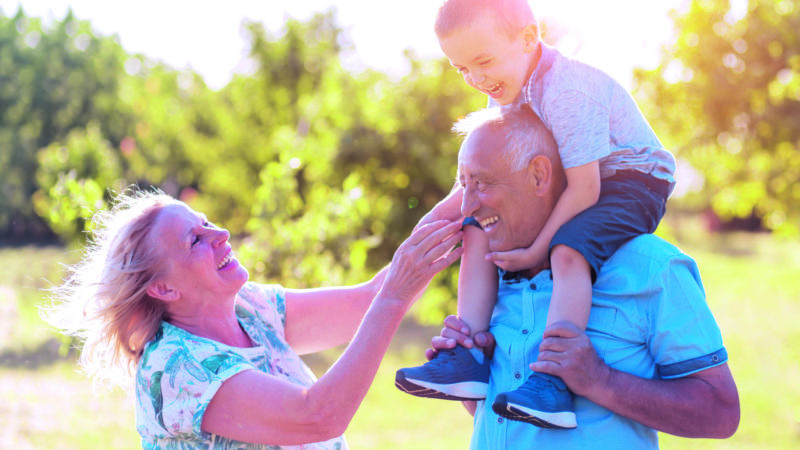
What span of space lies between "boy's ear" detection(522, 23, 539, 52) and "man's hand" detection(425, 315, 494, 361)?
93cm

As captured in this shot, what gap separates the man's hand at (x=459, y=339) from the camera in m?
2.09

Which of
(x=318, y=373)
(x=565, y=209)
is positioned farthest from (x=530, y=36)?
(x=318, y=373)

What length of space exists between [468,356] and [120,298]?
1208 millimetres

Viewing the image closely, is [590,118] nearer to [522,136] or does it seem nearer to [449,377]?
[522,136]

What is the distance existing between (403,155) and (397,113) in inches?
24.6

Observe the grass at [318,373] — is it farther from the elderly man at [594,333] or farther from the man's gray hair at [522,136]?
the man's gray hair at [522,136]

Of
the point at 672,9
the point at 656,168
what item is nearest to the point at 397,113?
the point at 672,9

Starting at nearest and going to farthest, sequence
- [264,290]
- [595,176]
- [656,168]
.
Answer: [595,176]
[656,168]
[264,290]

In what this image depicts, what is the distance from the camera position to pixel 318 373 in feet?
46.0

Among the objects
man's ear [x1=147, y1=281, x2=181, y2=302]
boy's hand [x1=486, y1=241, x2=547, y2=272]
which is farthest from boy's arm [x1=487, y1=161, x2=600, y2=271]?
man's ear [x1=147, y1=281, x2=181, y2=302]

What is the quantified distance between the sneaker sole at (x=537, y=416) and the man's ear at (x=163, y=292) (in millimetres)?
1188

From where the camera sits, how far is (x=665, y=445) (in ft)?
32.6

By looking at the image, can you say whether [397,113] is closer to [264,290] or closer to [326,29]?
[264,290]

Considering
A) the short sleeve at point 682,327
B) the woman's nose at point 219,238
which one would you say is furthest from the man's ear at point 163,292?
the short sleeve at point 682,327
